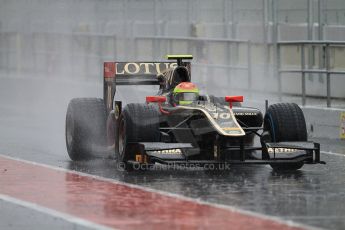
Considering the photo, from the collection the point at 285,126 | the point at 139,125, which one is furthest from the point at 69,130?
the point at 285,126

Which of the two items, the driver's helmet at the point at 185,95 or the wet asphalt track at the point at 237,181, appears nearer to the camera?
the wet asphalt track at the point at 237,181

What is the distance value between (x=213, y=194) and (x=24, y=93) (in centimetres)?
2131

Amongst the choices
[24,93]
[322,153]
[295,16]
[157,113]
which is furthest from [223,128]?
[24,93]

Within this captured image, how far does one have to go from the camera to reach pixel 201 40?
26891 millimetres

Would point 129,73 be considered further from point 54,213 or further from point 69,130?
point 54,213

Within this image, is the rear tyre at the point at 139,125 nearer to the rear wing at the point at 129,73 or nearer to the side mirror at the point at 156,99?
the side mirror at the point at 156,99

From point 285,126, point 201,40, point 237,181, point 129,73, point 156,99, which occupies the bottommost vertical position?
point 237,181

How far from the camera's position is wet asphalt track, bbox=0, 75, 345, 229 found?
12.3 meters

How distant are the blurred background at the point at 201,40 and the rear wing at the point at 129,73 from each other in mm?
3933

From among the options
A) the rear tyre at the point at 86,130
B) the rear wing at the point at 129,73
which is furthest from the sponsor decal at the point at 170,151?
the rear wing at the point at 129,73

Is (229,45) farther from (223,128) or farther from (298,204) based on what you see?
(298,204)

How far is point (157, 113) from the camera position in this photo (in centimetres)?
1559

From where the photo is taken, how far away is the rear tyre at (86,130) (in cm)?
1747

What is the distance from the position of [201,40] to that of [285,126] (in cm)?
1090
